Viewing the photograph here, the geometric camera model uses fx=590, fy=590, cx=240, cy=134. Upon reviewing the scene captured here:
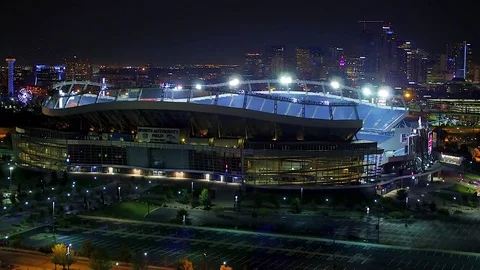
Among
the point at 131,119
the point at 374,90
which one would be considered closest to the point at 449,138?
the point at 374,90

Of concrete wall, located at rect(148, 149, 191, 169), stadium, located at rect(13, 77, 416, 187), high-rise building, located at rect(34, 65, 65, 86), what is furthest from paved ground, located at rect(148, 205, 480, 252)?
high-rise building, located at rect(34, 65, 65, 86)

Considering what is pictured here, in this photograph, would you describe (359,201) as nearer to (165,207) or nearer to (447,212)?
(447,212)

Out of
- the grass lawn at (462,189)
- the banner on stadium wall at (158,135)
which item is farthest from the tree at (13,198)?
the grass lawn at (462,189)

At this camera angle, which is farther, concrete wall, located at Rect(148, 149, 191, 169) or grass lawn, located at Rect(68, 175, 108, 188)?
concrete wall, located at Rect(148, 149, 191, 169)

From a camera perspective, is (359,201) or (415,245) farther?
(359,201)

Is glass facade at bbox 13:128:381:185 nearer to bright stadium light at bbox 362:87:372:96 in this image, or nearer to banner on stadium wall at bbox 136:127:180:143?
banner on stadium wall at bbox 136:127:180:143

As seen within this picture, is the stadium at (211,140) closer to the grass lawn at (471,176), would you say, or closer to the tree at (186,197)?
the tree at (186,197)

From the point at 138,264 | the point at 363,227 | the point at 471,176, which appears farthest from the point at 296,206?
the point at 471,176
